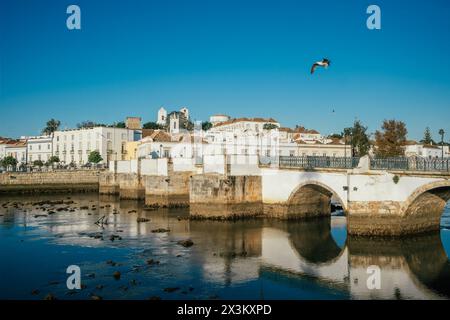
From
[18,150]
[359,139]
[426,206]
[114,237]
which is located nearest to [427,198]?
[426,206]

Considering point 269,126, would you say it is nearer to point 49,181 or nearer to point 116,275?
point 49,181

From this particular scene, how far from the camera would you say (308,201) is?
38.1m

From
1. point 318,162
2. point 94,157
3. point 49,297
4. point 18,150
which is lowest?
point 49,297

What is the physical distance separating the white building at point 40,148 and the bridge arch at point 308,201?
7832 centimetres

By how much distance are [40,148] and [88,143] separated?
18559 mm

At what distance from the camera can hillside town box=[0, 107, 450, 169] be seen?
60.8 m

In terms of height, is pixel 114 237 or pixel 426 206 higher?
pixel 426 206

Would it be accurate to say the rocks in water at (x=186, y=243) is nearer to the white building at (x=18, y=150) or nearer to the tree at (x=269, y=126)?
the tree at (x=269, y=126)

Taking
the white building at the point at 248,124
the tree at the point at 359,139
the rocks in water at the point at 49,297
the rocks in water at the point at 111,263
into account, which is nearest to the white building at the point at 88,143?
the white building at the point at 248,124

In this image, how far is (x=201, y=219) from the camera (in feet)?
122

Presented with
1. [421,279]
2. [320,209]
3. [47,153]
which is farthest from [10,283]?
[47,153]

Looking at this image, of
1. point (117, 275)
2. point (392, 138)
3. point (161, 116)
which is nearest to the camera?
point (117, 275)

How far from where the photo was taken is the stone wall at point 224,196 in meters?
36.8

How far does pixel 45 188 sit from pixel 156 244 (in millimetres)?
46295
